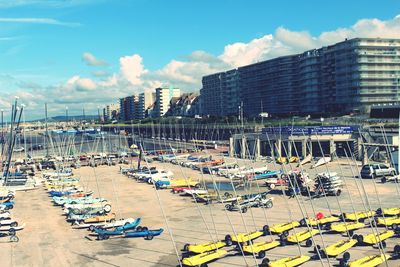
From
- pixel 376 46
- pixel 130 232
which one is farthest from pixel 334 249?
pixel 376 46

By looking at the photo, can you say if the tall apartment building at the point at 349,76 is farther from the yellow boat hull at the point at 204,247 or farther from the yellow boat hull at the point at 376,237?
the yellow boat hull at the point at 204,247

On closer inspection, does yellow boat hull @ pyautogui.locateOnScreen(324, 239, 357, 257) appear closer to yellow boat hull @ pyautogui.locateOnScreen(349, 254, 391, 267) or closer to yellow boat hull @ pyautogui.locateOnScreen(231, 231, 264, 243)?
yellow boat hull @ pyautogui.locateOnScreen(349, 254, 391, 267)

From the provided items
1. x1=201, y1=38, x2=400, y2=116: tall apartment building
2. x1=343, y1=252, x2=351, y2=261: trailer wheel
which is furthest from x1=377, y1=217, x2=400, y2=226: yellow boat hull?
x1=201, y1=38, x2=400, y2=116: tall apartment building

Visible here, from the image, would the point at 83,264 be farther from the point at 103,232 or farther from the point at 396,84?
the point at 396,84

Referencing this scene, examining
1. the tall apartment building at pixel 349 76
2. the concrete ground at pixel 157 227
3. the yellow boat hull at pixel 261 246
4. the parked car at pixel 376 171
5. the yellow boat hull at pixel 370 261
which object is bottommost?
the concrete ground at pixel 157 227

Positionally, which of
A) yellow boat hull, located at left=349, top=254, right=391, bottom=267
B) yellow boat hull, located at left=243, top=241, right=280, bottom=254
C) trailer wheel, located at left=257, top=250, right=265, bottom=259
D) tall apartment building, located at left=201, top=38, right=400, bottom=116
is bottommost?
trailer wheel, located at left=257, top=250, right=265, bottom=259

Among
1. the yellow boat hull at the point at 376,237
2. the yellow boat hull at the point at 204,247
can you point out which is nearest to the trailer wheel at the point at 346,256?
the yellow boat hull at the point at 376,237

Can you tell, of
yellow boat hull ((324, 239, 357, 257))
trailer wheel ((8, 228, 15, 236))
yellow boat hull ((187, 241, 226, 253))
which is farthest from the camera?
trailer wheel ((8, 228, 15, 236))
